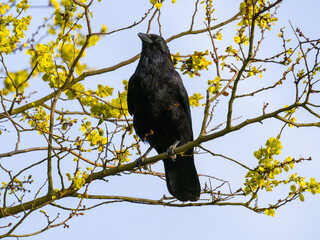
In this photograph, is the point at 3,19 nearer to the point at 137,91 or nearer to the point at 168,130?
the point at 137,91

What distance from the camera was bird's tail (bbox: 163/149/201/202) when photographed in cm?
720

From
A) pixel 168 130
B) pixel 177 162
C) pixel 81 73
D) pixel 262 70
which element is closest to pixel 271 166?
pixel 262 70

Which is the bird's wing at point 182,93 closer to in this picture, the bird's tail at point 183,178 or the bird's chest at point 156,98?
the bird's chest at point 156,98

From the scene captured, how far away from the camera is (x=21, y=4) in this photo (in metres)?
6.16

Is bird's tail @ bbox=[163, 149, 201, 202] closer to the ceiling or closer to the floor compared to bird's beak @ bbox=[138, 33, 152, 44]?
closer to the floor

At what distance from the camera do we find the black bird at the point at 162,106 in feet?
21.8

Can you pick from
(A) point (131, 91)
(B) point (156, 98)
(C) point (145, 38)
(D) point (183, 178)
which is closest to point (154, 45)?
(C) point (145, 38)

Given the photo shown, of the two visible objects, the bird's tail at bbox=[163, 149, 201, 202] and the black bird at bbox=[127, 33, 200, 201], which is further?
the bird's tail at bbox=[163, 149, 201, 202]

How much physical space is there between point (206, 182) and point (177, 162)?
3.38ft

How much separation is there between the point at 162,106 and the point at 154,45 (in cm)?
96

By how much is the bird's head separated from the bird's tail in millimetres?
1359

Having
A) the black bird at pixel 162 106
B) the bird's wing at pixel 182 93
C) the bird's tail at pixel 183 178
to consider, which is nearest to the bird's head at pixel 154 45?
the black bird at pixel 162 106

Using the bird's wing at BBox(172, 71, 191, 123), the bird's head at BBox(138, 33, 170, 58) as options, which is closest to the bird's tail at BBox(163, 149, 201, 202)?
the bird's wing at BBox(172, 71, 191, 123)

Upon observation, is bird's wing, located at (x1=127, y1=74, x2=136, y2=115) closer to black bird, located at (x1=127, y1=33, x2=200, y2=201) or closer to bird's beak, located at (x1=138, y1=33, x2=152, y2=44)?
black bird, located at (x1=127, y1=33, x2=200, y2=201)
